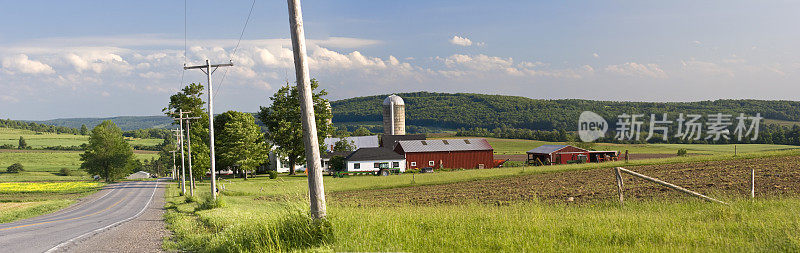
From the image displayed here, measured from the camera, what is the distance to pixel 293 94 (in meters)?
68.4

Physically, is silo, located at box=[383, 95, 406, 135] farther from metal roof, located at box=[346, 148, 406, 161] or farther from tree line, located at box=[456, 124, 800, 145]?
tree line, located at box=[456, 124, 800, 145]

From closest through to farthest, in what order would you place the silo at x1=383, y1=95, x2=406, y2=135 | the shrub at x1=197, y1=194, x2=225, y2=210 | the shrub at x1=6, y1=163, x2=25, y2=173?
the shrub at x1=197, y1=194, x2=225, y2=210, the silo at x1=383, y1=95, x2=406, y2=135, the shrub at x1=6, y1=163, x2=25, y2=173

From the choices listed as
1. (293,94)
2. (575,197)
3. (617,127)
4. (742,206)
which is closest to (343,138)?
(293,94)

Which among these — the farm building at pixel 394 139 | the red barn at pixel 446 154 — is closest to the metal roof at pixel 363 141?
the farm building at pixel 394 139

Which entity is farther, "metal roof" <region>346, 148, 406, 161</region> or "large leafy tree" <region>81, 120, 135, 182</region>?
"large leafy tree" <region>81, 120, 135, 182</region>

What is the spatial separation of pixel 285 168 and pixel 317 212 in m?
74.5

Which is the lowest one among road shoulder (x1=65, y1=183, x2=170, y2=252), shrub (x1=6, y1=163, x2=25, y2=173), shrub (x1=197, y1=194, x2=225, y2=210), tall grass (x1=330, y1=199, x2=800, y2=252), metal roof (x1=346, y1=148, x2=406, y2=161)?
shrub (x1=6, y1=163, x2=25, y2=173)

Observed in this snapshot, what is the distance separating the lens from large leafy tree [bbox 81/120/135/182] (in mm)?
94062

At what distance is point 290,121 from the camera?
6806 cm

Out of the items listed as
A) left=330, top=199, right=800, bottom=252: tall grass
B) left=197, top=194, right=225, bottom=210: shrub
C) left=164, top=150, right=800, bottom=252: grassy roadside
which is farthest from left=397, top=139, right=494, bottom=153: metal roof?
left=330, top=199, right=800, bottom=252: tall grass

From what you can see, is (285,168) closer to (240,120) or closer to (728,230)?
(240,120)

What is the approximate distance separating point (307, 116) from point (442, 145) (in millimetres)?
64118

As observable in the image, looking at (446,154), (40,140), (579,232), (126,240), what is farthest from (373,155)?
(40,140)

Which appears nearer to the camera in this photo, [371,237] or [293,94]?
[371,237]
